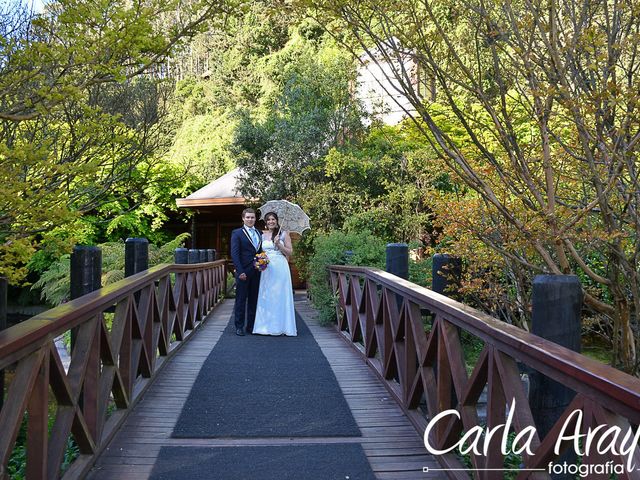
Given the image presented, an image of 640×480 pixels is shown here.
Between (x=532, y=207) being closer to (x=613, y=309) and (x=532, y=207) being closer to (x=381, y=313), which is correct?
(x=613, y=309)

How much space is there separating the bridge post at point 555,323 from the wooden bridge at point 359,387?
9cm

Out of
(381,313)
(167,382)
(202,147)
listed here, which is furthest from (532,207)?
(202,147)

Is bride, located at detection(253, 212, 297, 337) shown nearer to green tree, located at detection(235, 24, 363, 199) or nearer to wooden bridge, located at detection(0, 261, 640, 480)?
wooden bridge, located at detection(0, 261, 640, 480)

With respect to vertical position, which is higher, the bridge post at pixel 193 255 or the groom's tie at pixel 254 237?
the groom's tie at pixel 254 237

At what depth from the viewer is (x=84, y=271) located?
15.1 feet

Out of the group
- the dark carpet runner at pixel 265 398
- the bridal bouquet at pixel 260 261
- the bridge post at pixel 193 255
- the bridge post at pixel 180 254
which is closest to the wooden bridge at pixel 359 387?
the dark carpet runner at pixel 265 398

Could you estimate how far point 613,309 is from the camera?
420 centimetres

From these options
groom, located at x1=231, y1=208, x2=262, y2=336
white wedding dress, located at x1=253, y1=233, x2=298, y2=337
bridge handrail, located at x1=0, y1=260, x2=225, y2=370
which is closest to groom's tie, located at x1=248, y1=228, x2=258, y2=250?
groom, located at x1=231, y1=208, x2=262, y2=336

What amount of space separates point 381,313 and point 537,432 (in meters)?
4.01

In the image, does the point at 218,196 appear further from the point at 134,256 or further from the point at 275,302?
the point at 134,256

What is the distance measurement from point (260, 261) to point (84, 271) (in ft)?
17.2

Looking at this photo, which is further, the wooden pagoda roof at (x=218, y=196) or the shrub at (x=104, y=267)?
the wooden pagoda roof at (x=218, y=196)

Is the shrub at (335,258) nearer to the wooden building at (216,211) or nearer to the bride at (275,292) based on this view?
the bride at (275,292)

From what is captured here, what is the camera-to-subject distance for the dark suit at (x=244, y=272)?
9.75m
